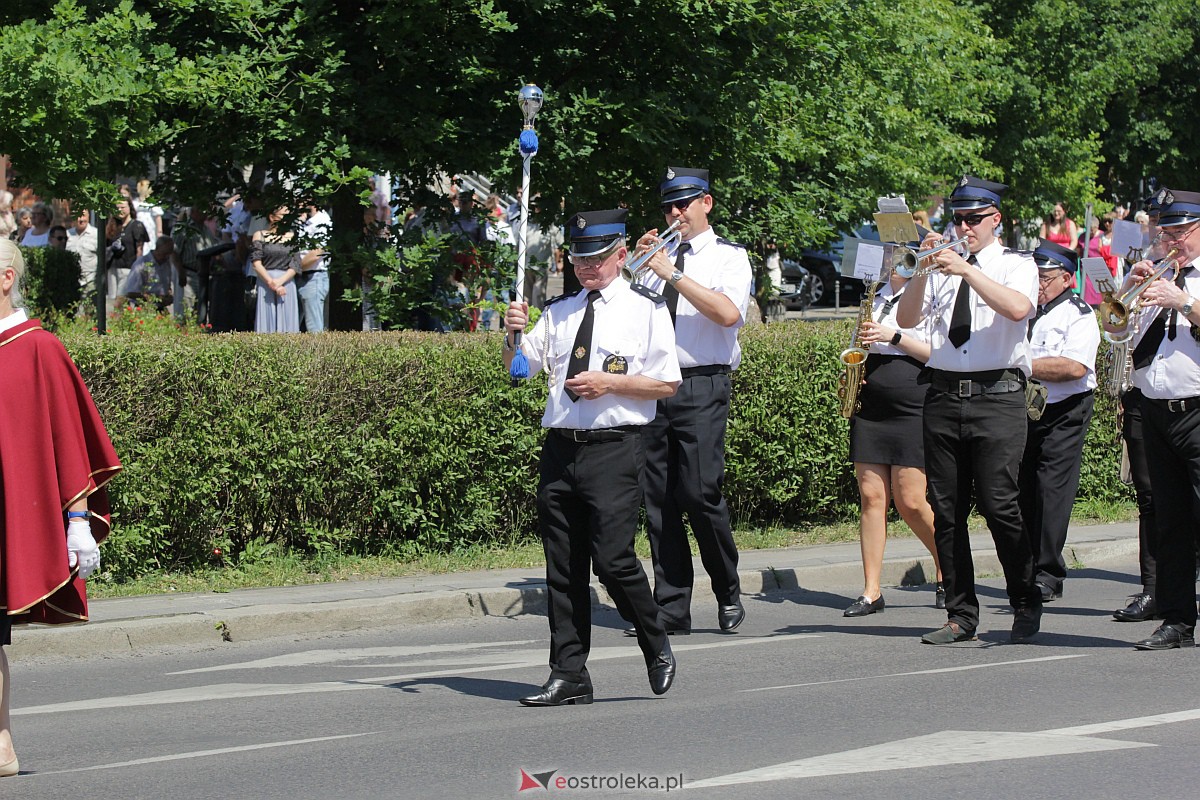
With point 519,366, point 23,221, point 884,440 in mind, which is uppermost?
point 23,221

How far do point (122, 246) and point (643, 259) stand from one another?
15193mm

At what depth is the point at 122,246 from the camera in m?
21.9

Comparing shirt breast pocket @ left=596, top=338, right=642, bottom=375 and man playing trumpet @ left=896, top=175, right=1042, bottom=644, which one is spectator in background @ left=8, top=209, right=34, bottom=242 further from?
shirt breast pocket @ left=596, top=338, right=642, bottom=375

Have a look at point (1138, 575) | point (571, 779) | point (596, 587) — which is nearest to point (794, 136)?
point (1138, 575)

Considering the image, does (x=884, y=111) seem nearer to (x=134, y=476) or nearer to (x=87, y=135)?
(x=87, y=135)

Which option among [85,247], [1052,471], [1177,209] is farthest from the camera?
[85,247]

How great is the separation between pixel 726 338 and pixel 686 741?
2.98 m

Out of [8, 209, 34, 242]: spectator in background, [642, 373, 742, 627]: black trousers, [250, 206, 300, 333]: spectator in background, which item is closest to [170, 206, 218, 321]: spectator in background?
[250, 206, 300, 333]: spectator in background

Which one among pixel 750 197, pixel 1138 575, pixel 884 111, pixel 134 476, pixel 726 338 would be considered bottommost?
pixel 1138 575

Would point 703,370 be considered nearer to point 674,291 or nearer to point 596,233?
point 674,291

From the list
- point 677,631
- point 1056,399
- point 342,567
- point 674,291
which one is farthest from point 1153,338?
point 342,567

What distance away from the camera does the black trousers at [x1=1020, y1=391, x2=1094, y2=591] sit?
407 inches

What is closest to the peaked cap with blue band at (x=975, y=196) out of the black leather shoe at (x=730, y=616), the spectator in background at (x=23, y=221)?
the black leather shoe at (x=730, y=616)

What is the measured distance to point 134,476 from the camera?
1022cm
